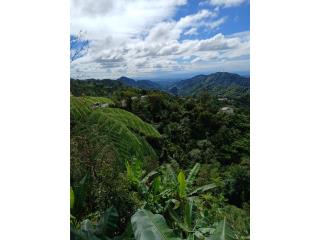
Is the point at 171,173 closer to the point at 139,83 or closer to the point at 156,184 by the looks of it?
the point at 156,184

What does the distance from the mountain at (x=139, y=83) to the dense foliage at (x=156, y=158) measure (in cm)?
4

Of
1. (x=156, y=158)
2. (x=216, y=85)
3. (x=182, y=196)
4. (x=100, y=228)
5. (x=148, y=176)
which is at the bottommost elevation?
(x=100, y=228)

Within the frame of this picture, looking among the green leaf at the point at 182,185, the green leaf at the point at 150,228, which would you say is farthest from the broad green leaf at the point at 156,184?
the green leaf at the point at 150,228

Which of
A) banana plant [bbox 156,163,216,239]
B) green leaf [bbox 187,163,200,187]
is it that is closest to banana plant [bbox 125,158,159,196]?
banana plant [bbox 156,163,216,239]

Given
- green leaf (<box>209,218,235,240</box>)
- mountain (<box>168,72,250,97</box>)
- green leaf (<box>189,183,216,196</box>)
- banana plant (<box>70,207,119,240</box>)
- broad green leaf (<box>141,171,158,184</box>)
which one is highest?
mountain (<box>168,72,250,97</box>)

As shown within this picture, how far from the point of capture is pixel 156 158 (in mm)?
2762

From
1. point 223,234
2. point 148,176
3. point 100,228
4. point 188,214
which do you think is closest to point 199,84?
point 148,176

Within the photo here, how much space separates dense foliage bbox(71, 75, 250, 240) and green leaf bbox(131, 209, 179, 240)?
0.79 feet

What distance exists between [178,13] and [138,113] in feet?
2.49

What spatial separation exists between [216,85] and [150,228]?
1.03m

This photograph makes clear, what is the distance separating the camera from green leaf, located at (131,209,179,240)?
84.2 inches

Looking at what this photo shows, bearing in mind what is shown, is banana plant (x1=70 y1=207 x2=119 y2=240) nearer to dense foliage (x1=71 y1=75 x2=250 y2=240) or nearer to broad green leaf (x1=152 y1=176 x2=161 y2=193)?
dense foliage (x1=71 y1=75 x2=250 y2=240)
